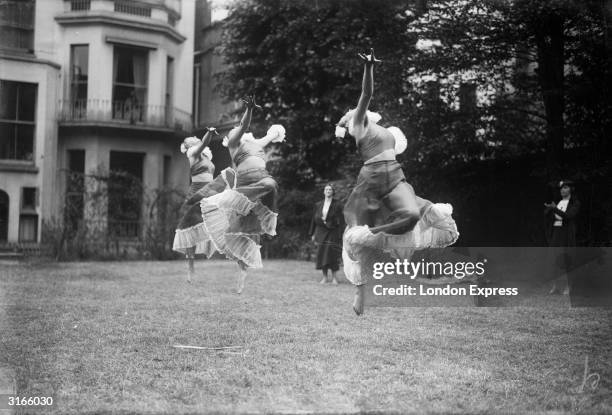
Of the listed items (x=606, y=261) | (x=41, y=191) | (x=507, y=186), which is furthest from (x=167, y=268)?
(x=606, y=261)

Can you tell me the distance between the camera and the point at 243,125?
286 inches

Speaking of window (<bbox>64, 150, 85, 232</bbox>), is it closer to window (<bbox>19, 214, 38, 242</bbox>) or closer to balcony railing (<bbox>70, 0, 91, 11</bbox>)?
window (<bbox>19, 214, 38, 242</bbox>)

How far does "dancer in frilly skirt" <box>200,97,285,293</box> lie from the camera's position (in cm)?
780

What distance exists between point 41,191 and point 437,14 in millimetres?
12618

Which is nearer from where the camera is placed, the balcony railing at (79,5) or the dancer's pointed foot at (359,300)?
the dancer's pointed foot at (359,300)

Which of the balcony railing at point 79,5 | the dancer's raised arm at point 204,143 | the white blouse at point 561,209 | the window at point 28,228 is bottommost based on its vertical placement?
the window at point 28,228

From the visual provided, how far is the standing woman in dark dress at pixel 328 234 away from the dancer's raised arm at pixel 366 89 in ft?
21.4

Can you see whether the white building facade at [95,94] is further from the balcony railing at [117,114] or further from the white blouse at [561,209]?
the white blouse at [561,209]

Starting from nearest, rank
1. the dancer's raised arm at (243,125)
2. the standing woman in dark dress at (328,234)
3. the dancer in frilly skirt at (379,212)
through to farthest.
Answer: the dancer in frilly skirt at (379,212), the dancer's raised arm at (243,125), the standing woman in dark dress at (328,234)

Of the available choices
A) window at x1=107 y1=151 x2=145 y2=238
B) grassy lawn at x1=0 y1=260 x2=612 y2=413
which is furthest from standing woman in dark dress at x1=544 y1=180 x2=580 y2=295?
window at x1=107 y1=151 x2=145 y2=238

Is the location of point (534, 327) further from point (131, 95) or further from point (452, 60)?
point (131, 95)

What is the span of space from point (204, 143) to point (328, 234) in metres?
5.09

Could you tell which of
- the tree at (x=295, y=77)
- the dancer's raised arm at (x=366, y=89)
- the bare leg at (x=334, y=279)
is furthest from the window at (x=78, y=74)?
the dancer's raised arm at (x=366, y=89)

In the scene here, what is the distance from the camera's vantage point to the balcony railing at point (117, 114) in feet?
66.8
